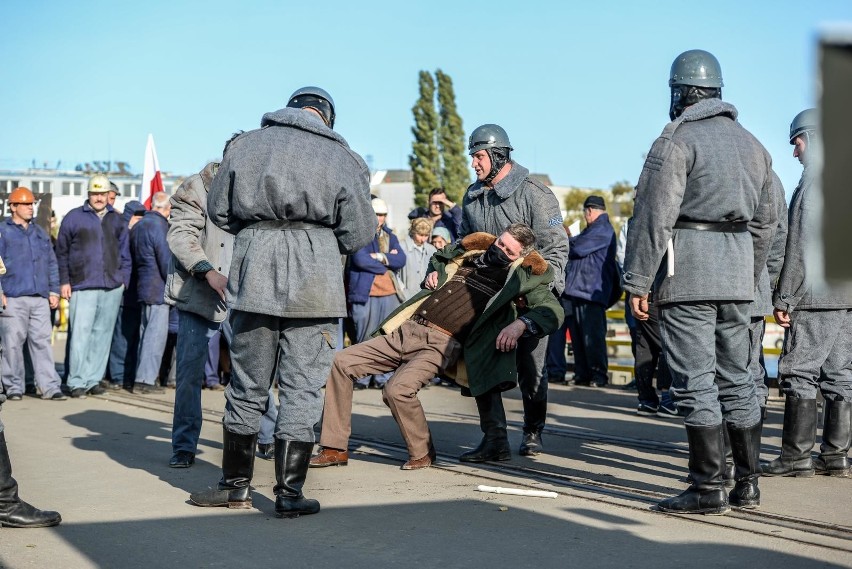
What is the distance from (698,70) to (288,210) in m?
2.31

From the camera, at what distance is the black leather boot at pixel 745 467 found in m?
6.20

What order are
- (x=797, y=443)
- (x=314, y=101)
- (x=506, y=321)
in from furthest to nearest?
(x=506, y=321) < (x=797, y=443) < (x=314, y=101)

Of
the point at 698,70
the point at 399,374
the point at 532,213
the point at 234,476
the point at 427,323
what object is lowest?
the point at 234,476

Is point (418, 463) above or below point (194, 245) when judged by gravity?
below

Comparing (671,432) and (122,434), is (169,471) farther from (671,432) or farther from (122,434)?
(671,432)

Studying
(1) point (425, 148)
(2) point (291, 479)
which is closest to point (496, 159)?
(2) point (291, 479)

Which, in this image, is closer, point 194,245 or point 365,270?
point 194,245

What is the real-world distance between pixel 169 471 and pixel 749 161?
4085mm

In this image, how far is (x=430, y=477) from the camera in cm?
734

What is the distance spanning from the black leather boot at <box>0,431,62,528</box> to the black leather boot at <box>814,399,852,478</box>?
16.0 ft

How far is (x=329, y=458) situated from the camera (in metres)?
7.74

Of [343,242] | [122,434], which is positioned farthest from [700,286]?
[122,434]

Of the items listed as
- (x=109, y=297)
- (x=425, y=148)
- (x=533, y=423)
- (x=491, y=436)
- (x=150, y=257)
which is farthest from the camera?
(x=425, y=148)

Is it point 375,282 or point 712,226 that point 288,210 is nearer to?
point 712,226
